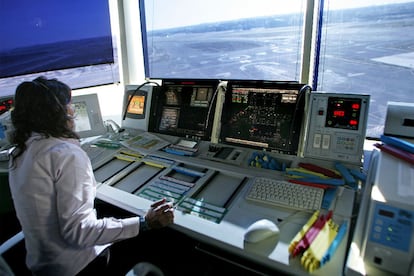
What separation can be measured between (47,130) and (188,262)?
4.16 ft

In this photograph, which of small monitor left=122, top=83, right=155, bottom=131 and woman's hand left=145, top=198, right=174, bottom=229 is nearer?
woman's hand left=145, top=198, right=174, bottom=229

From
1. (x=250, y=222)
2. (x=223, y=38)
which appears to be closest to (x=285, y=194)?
(x=250, y=222)

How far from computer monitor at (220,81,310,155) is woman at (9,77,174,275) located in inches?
27.2

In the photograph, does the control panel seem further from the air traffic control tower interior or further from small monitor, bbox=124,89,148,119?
small monitor, bbox=124,89,148,119

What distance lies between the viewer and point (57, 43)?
2473mm

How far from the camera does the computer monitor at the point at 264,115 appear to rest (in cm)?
151

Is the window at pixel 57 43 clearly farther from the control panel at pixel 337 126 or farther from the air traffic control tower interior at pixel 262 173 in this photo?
the control panel at pixel 337 126

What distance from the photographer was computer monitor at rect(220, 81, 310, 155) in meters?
1.51

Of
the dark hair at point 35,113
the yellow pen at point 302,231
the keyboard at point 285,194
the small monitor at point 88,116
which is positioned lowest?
the yellow pen at point 302,231

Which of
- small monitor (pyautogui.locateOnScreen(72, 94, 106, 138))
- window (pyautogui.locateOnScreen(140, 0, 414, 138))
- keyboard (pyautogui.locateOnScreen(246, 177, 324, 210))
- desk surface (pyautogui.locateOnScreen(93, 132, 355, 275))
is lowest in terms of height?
desk surface (pyautogui.locateOnScreen(93, 132, 355, 275))

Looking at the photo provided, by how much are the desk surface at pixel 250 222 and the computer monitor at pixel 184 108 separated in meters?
0.50

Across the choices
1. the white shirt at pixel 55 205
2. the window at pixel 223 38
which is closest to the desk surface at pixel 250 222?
the white shirt at pixel 55 205

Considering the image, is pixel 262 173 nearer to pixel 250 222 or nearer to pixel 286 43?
pixel 250 222

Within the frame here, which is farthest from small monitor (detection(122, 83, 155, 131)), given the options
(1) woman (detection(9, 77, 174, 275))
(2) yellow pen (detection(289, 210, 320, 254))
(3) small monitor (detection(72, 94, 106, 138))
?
(2) yellow pen (detection(289, 210, 320, 254))
